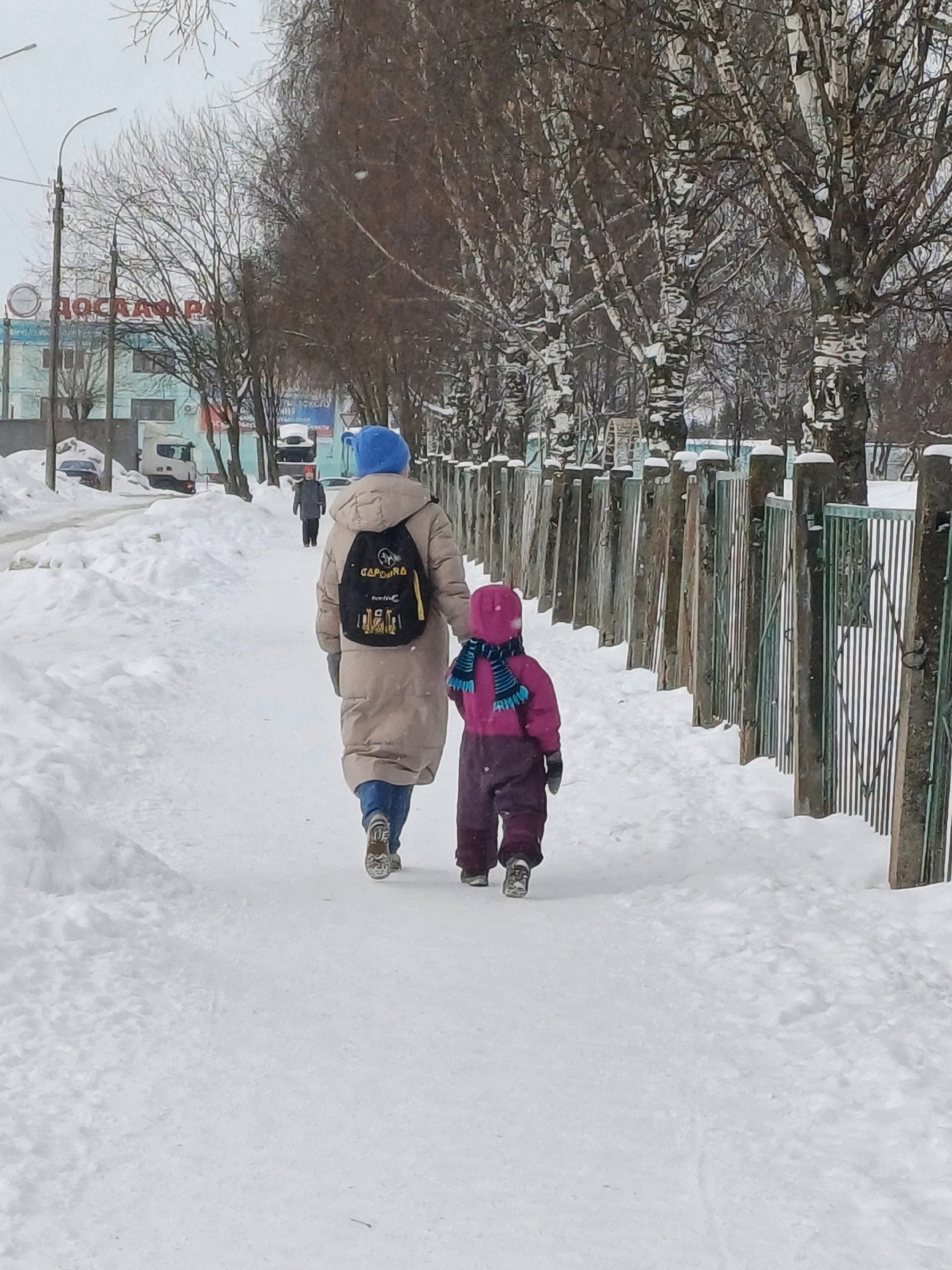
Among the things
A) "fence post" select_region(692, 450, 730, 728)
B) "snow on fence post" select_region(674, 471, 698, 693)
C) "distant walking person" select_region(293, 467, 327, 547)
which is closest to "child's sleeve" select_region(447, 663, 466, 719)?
"fence post" select_region(692, 450, 730, 728)

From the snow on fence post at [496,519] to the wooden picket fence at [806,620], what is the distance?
7417 millimetres

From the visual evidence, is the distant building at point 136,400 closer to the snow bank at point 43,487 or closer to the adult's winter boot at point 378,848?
the snow bank at point 43,487

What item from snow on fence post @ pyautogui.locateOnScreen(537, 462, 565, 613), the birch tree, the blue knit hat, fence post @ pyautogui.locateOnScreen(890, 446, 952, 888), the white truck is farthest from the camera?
the white truck

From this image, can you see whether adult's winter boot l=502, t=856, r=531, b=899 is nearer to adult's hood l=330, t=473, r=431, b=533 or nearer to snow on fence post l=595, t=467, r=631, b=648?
adult's hood l=330, t=473, r=431, b=533

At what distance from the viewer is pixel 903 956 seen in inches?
197

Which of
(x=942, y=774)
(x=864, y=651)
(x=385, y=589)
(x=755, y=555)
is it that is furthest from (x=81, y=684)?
(x=942, y=774)

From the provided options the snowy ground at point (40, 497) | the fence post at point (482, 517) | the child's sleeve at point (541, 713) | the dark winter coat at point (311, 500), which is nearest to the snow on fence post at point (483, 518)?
the fence post at point (482, 517)

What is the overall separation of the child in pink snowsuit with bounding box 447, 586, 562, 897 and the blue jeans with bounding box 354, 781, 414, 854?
0.88ft

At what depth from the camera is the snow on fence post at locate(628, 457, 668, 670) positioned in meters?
11.5

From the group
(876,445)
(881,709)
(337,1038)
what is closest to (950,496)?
(881,709)

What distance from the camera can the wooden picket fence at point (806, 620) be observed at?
5.68 meters

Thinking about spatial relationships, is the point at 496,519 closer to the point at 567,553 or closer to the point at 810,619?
the point at 567,553

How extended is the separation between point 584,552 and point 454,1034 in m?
10.6

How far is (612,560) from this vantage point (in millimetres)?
13047
